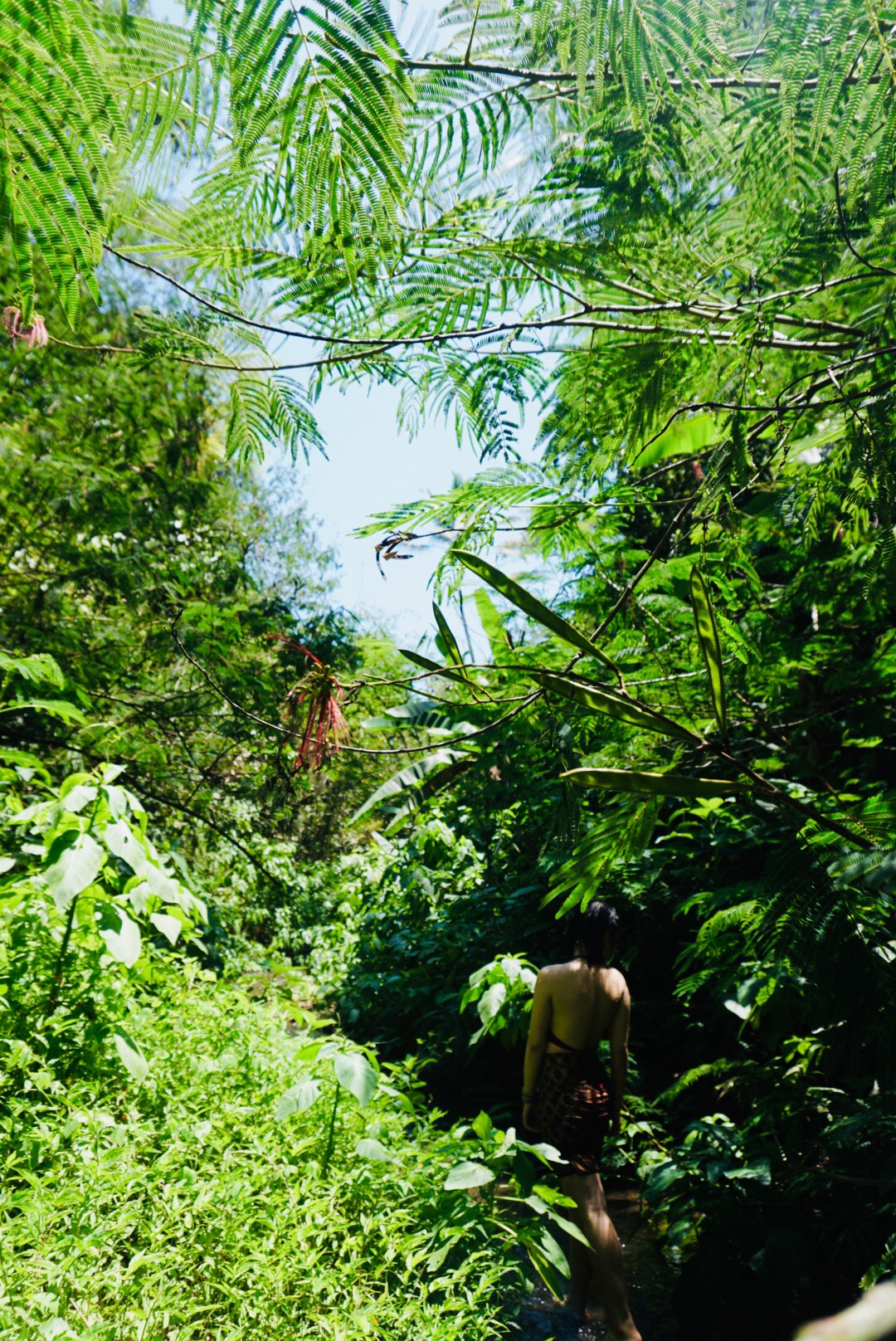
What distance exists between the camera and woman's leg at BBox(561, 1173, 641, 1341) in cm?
287

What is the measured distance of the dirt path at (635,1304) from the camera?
2926mm

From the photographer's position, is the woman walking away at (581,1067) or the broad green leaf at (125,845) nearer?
the broad green leaf at (125,845)

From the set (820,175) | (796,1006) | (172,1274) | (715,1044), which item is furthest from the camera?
(715,1044)

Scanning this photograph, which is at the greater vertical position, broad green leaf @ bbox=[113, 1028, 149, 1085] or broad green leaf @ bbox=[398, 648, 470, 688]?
broad green leaf @ bbox=[398, 648, 470, 688]

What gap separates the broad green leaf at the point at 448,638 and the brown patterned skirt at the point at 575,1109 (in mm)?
2330

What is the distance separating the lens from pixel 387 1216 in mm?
2375

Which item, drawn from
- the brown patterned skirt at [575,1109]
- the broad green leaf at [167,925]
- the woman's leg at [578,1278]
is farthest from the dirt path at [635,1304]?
the broad green leaf at [167,925]

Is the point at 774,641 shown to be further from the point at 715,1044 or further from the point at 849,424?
the point at 715,1044

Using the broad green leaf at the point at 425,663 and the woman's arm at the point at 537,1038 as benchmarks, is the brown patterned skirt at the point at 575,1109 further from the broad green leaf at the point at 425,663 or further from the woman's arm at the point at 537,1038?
the broad green leaf at the point at 425,663

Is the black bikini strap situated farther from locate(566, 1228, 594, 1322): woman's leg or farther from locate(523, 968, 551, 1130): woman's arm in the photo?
locate(566, 1228, 594, 1322): woman's leg

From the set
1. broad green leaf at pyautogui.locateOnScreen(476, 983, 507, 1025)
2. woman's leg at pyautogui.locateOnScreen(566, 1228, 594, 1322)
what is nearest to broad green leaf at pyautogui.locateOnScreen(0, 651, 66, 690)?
broad green leaf at pyautogui.locateOnScreen(476, 983, 507, 1025)

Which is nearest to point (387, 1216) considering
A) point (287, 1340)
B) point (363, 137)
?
point (287, 1340)

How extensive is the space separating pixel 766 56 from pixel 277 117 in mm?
872

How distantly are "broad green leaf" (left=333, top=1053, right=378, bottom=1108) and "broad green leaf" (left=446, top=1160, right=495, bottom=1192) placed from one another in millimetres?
301
